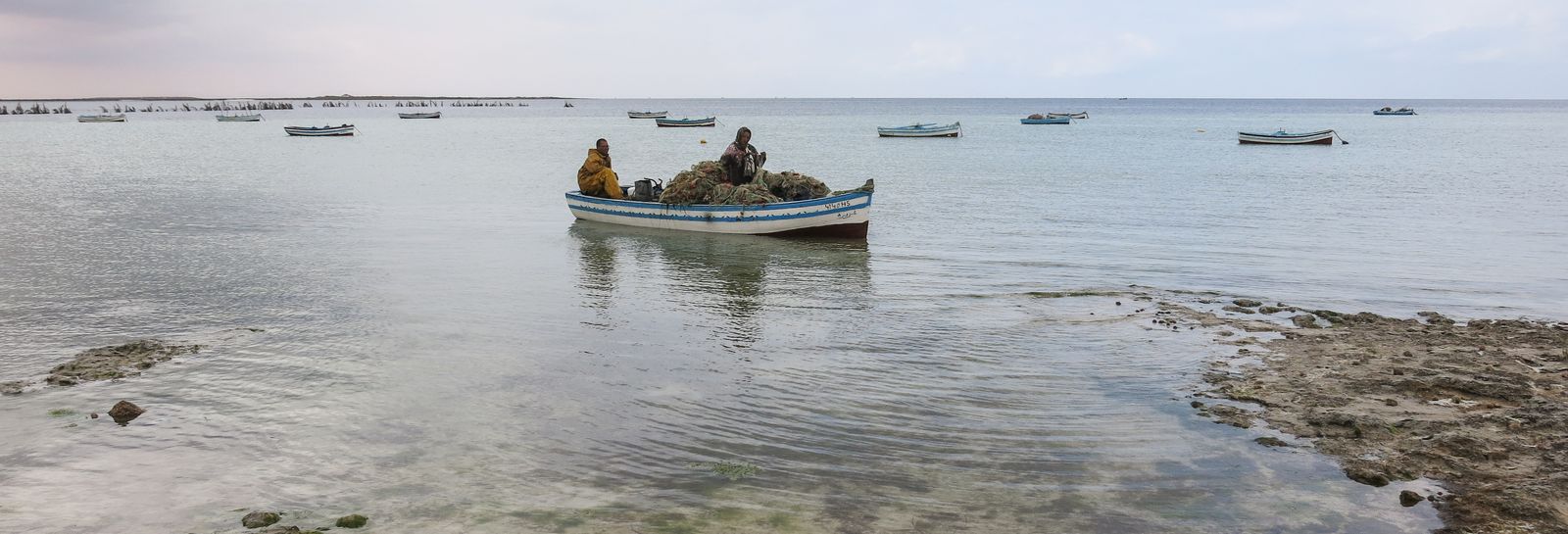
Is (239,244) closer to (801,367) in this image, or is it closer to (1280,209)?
(801,367)

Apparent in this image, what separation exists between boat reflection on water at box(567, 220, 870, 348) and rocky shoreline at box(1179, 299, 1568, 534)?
4.17m

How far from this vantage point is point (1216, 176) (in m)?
33.5

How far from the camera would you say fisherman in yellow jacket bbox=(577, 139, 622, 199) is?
19.8 meters

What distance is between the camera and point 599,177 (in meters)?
19.8

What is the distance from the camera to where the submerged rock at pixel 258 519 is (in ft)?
17.3

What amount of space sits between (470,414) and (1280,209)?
2024 cm

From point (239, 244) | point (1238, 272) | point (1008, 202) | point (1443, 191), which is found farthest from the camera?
point (1443, 191)

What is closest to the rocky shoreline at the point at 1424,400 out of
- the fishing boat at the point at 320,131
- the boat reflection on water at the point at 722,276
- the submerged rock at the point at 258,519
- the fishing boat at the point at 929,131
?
the boat reflection on water at the point at 722,276

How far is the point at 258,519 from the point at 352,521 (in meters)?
0.49

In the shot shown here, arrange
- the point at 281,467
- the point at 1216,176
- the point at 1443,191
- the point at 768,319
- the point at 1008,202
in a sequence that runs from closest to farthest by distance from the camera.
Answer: the point at 281,467 < the point at 768,319 < the point at 1008,202 < the point at 1443,191 < the point at 1216,176

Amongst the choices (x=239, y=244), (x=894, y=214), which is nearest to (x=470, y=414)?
(x=239, y=244)

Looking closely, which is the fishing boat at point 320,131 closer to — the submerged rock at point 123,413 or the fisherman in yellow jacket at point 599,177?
the fisherman in yellow jacket at point 599,177

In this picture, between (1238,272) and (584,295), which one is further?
(1238,272)

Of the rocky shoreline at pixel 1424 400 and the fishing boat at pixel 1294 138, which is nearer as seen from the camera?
the rocky shoreline at pixel 1424 400
